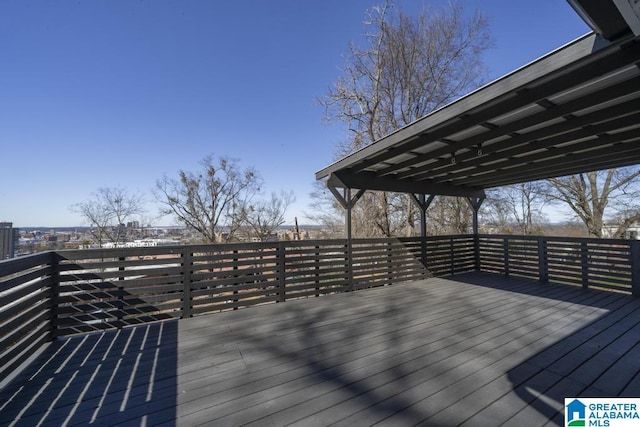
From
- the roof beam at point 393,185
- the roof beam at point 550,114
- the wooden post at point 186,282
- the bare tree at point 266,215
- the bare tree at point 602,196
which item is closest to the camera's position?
the roof beam at point 550,114

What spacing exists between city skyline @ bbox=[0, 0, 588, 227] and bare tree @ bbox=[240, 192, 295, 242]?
0.68m

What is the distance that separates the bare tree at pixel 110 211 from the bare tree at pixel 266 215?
18.5 feet

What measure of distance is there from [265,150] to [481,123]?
11117 millimetres

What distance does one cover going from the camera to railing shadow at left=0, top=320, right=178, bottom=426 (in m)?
1.47

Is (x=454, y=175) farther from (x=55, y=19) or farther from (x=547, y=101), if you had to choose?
(x=55, y=19)

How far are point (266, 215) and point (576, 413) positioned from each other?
41.5 feet

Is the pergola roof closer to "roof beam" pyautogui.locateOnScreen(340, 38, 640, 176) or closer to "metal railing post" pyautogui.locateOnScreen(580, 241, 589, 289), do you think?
"roof beam" pyautogui.locateOnScreen(340, 38, 640, 176)

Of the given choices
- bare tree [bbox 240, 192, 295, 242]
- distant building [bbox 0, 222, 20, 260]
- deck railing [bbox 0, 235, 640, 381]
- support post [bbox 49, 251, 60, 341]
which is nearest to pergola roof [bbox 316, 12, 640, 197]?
deck railing [bbox 0, 235, 640, 381]

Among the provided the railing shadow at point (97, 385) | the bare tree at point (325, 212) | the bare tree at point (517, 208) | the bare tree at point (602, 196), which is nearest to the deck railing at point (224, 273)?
the railing shadow at point (97, 385)

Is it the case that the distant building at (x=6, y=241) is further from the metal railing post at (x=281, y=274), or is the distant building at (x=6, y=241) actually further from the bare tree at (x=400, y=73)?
the bare tree at (x=400, y=73)

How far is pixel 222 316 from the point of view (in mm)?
3285

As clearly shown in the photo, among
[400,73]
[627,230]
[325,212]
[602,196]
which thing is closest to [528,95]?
[400,73]

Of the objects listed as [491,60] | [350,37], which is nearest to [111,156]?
[350,37]

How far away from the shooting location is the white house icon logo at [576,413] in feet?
4.61
